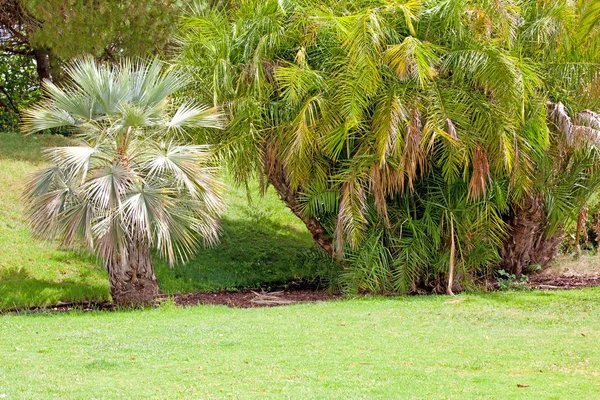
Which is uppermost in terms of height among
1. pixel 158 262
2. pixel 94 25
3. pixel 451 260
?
pixel 94 25

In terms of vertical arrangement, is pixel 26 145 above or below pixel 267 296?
above

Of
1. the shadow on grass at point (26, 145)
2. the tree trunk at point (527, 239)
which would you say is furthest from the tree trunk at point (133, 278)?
the shadow on grass at point (26, 145)

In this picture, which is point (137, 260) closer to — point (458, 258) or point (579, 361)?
point (458, 258)

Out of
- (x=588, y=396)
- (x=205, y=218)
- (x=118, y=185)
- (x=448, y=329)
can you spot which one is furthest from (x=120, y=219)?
(x=588, y=396)

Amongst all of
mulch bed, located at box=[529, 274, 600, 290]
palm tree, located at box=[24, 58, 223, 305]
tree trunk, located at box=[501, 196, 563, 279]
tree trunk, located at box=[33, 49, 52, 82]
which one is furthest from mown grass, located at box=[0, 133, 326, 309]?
mulch bed, located at box=[529, 274, 600, 290]

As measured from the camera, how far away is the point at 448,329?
9203 millimetres

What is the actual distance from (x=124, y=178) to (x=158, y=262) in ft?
15.1

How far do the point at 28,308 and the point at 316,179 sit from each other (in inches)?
200

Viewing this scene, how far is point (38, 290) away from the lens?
42.0 feet

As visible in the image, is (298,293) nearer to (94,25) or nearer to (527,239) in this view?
(527,239)

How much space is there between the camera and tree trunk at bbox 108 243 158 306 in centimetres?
1128

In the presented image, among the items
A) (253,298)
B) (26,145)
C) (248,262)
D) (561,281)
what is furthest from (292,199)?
(26,145)

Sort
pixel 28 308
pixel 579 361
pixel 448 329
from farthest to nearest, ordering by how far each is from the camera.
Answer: pixel 28 308, pixel 448 329, pixel 579 361

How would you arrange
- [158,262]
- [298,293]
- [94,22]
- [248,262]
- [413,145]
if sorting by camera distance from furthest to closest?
[94,22], [248,262], [158,262], [298,293], [413,145]
